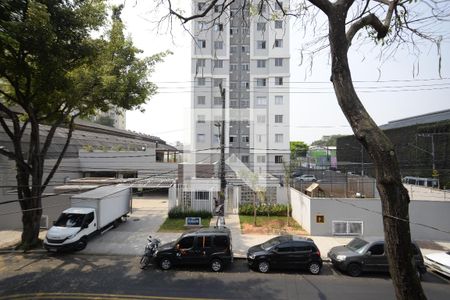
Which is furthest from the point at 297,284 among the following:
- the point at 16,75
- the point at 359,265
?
the point at 16,75

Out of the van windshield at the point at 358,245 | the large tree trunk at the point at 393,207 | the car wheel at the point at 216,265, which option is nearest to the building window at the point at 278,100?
the van windshield at the point at 358,245

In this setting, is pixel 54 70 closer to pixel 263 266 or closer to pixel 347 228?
pixel 263 266

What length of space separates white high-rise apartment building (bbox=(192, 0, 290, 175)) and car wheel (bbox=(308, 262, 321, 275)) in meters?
24.4

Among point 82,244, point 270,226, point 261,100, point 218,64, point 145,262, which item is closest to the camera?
point 145,262

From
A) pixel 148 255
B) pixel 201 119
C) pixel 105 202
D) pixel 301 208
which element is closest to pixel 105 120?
pixel 201 119

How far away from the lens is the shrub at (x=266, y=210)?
23.1m

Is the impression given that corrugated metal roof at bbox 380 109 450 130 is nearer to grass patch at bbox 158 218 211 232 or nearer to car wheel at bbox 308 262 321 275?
grass patch at bbox 158 218 211 232

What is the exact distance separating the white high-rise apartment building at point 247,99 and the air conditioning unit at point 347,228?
61.5ft

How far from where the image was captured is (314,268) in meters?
13.1

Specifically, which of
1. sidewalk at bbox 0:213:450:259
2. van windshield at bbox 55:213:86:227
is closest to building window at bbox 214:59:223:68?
sidewalk at bbox 0:213:450:259

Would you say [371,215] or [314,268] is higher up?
[371,215]

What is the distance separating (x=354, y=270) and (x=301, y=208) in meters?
7.76

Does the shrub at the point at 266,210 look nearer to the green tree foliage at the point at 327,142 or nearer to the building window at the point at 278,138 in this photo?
the building window at the point at 278,138

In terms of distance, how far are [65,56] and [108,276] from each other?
8.73 m
